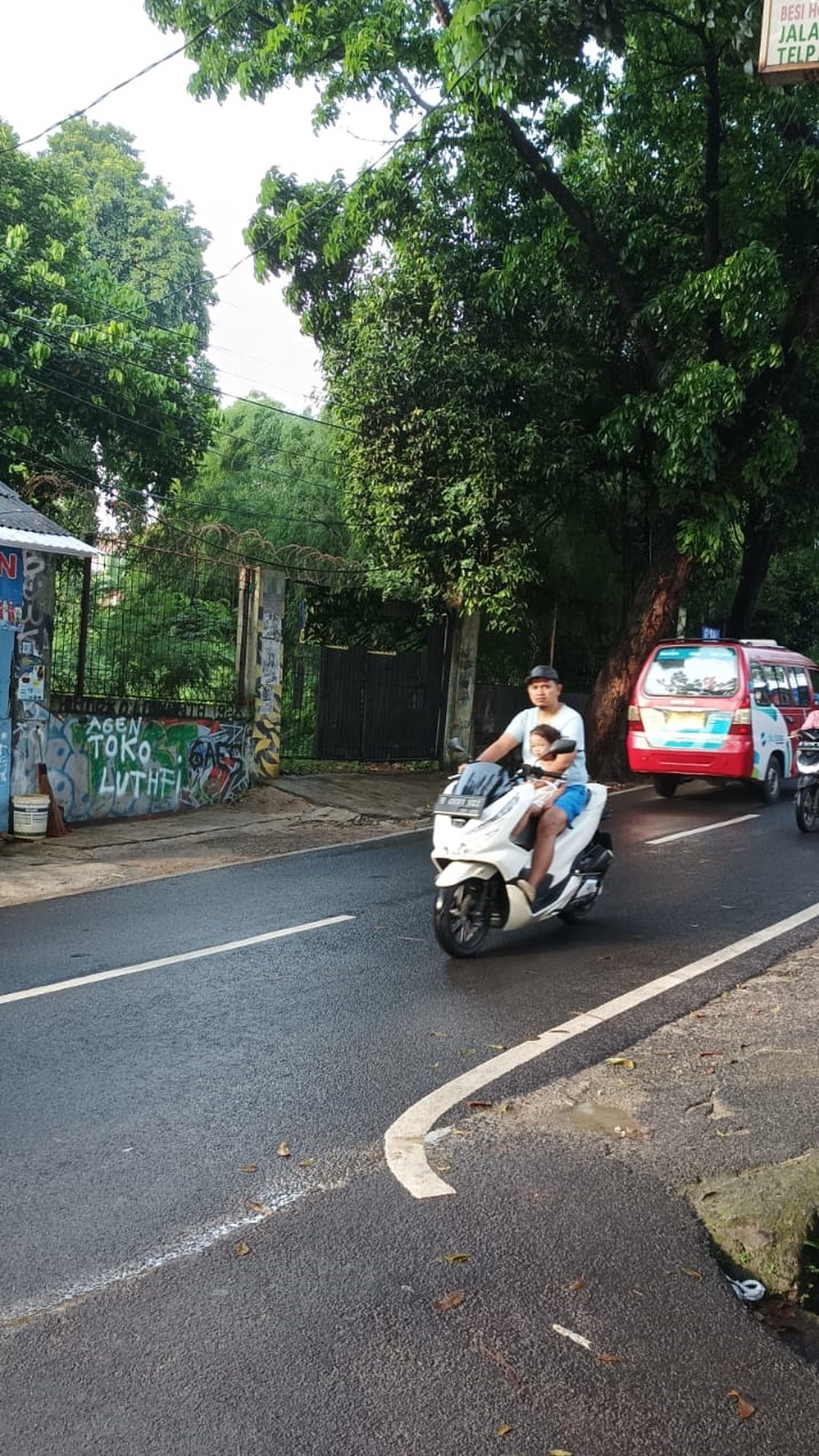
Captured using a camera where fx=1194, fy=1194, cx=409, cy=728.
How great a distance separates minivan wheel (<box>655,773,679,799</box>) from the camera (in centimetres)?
1564

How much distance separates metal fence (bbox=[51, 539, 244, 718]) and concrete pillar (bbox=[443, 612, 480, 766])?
4918 mm

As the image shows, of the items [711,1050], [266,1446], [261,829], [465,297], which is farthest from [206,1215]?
[465,297]

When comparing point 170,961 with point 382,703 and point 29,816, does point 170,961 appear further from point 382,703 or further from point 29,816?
point 382,703

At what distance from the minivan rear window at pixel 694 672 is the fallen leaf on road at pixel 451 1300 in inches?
469

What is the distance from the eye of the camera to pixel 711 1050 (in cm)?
553

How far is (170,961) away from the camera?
701cm

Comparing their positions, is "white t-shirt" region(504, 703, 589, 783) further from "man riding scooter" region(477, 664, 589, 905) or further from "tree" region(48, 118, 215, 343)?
"tree" region(48, 118, 215, 343)

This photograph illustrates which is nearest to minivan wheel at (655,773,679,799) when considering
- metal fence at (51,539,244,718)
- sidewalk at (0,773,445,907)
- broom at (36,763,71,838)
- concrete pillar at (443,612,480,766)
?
sidewalk at (0,773,445,907)

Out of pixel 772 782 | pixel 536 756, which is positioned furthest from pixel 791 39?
pixel 772 782

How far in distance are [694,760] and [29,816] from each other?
7778 mm

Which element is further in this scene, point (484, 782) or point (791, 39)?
point (484, 782)

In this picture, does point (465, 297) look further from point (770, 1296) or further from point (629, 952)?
point (770, 1296)

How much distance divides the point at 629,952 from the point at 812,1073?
2204mm

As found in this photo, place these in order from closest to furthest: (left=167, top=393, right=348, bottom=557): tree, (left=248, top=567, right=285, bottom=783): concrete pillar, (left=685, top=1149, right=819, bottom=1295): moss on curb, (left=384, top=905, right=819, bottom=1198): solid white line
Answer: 1. (left=685, top=1149, right=819, bottom=1295): moss on curb
2. (left=384, top=905, right=819, bottom=1198): solid white line
3. (left=248, top=567, right=285, bottom=783): concrete pillar
4. (left=167, top=393, right=348, bottom=557): tree
